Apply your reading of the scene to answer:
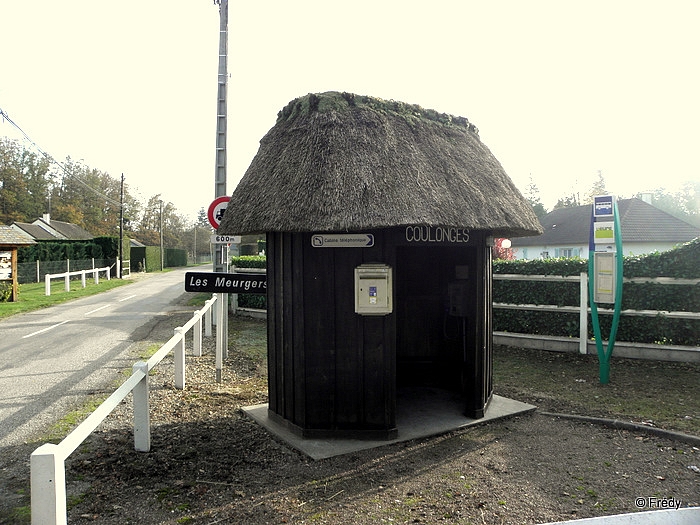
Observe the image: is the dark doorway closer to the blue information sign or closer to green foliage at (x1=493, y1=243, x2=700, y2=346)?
the blue information sign

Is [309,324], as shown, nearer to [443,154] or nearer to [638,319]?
[443,154]

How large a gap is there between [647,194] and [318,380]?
144ft

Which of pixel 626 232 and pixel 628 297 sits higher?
pixel 626 232

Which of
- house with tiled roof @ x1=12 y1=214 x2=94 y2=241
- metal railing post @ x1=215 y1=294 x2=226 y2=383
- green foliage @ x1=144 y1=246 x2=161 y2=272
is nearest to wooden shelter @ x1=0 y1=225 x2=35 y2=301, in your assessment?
metal railing post @ x1=215 y1=294 x2=226 y2=383

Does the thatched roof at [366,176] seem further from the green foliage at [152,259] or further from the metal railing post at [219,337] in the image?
the green foliage at [152,259]

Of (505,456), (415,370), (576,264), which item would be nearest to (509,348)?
(576,264)

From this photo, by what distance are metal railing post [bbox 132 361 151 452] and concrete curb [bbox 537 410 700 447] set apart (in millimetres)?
4401

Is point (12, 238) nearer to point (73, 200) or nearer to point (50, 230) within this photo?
point (50, 230)

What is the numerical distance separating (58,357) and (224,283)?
17.2 feet

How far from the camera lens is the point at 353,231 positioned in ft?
15.8

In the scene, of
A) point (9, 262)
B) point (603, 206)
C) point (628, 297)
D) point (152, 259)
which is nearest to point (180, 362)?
point (603, 206)

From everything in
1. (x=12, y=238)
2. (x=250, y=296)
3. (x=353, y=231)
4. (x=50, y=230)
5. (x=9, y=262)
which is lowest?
(x=250, y=296)

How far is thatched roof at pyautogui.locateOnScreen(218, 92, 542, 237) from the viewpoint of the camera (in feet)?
15.4

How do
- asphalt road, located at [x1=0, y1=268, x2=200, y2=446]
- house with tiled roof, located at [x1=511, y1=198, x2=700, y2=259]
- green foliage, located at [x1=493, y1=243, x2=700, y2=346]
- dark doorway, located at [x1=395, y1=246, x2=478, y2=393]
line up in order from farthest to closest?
house with tiled roof, located at [x1=511, y1=198, x2=700, y2=259] < green foliage, located at [x1=493, y1=243, x2=700, y2=346] < dark doorway, located at [x1=395, y1=246, x2=478, y2=393] < asphalt road, located at [x1=0, y1=268, x2=200, y2=446]
